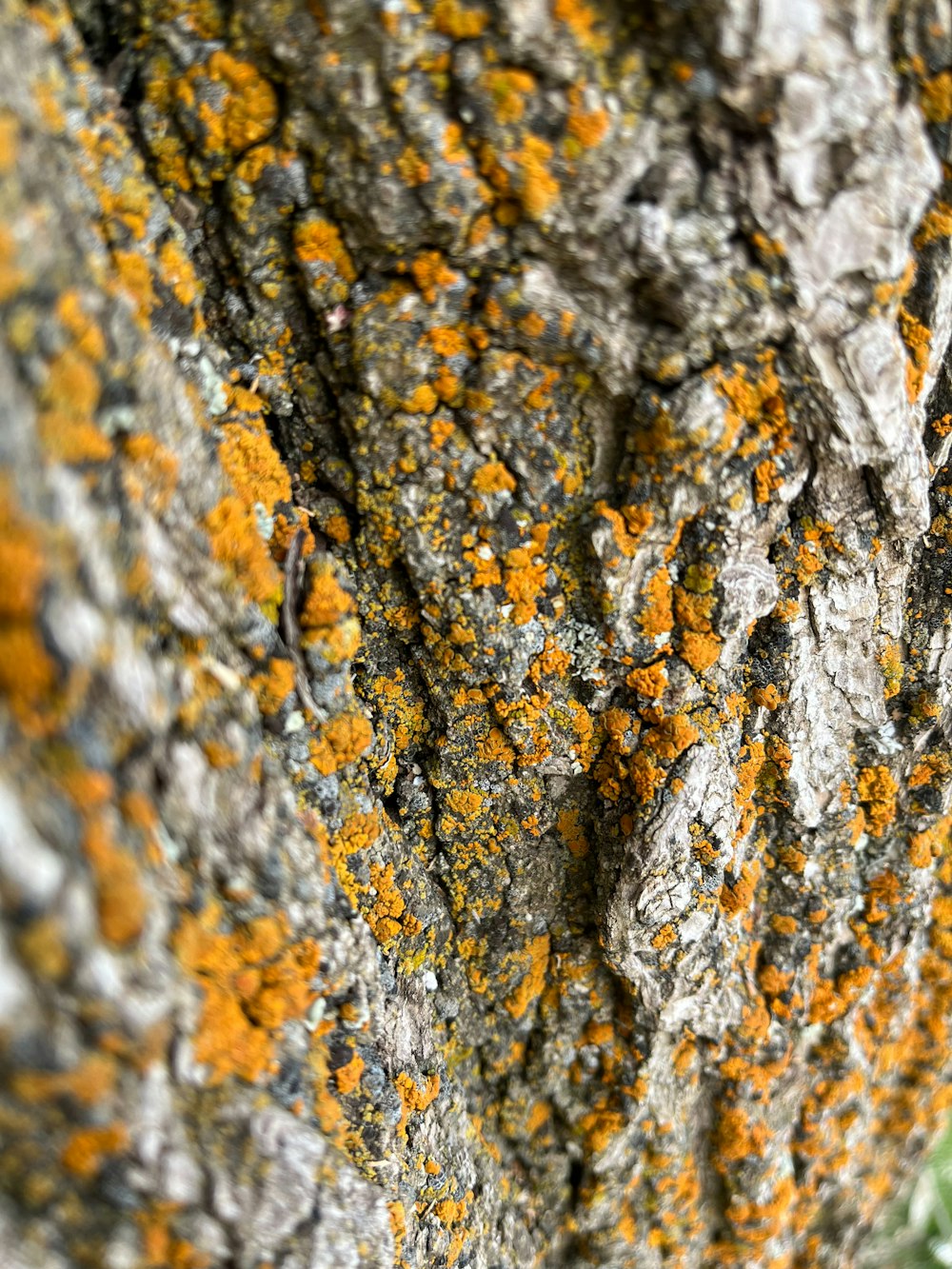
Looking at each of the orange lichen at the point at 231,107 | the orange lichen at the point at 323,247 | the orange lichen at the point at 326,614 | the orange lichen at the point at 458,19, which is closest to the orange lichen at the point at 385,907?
the orange lichen at the point at 326,614

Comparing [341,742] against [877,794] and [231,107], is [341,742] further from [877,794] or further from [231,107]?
[877,794]

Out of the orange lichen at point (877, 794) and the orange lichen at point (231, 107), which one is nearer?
the orange lichen at point (231, 107)

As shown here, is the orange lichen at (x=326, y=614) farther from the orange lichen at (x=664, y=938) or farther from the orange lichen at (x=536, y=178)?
the orange lichen at (x=664, y=938)

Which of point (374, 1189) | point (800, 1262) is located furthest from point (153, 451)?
point (800, 1262)

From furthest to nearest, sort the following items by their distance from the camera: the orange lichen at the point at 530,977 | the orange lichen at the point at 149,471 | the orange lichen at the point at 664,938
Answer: the orange lichen at the point at 530,977 → the orange lichen at the point at 664,938 → the orange lichen at the point at 149,471

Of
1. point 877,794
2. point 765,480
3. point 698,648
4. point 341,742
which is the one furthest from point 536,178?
point 877,794

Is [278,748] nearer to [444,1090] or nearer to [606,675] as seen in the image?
[606,675]

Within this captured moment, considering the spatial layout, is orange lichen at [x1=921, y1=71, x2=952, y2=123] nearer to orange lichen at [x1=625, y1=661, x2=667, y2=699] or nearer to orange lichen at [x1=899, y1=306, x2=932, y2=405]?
orange lichen at [x1=899, y1=306, x2=932, y2=405]

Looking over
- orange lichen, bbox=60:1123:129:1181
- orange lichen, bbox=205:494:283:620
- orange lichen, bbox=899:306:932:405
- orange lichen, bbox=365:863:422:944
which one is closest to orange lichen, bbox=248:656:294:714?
orange lichen, bbox=205:494:283:620
